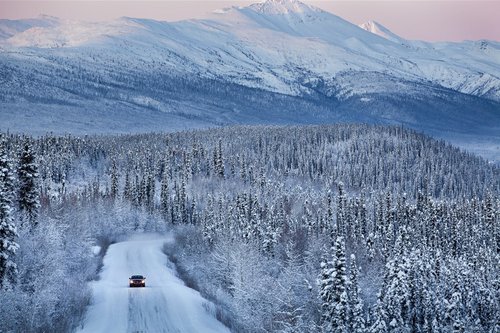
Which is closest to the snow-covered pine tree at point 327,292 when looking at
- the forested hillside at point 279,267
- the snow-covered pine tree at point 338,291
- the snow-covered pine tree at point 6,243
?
the snow-covered pine tree at point 338,291

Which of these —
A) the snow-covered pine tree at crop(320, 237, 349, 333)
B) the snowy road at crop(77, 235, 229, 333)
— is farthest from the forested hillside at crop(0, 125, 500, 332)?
the snowy road at crop(77, 235, 229, 333)

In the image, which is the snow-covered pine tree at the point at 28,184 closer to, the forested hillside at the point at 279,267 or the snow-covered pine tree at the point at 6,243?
the forested hillside at the point at 279,267

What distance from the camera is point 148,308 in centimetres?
5984

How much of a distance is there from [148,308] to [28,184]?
1841 cm

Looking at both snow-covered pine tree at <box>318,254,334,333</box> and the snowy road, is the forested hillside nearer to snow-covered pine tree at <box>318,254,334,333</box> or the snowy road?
snow-covered pine tree at <box>318,254,334,333</box>

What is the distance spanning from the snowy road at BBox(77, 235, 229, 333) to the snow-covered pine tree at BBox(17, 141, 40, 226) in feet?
32.1

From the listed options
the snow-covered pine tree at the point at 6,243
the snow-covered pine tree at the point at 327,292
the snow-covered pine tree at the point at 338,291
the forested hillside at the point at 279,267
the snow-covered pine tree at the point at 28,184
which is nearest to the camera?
the snow-covered pine tree at the point at 338,291

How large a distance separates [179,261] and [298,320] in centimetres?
4461

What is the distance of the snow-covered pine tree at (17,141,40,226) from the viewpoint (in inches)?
2638

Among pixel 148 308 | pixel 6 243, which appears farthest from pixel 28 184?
pixel 148 308

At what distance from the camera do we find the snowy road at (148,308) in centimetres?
5378

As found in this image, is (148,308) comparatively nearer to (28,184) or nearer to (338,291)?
(338,291)

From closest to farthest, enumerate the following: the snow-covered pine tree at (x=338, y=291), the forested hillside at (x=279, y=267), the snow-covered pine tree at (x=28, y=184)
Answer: the snow-covered pine tree at (x=338, y=291) < the forested hillside at (x=279, y=267) < the snow-covered pine tree at (x=28, y=184)

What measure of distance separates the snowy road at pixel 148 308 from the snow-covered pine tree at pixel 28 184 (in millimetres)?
9776
